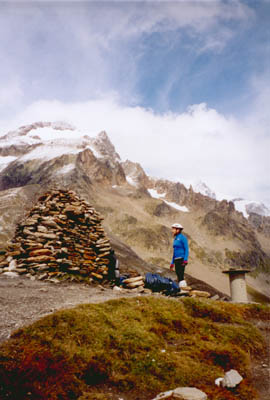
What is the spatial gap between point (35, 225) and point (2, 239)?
83.6 meters

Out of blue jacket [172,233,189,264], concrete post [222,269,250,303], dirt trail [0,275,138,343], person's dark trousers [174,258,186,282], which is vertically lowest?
concrete post [222,269,250,303]

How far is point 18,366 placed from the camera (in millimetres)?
4672

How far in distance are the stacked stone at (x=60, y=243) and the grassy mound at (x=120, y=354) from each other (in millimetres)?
6756

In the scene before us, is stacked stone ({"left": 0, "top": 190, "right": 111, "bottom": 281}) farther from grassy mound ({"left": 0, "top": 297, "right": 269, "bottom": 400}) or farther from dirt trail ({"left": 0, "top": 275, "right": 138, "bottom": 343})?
grassy mound ({"left": 0, "top": 297, "right": 269, "bottom": 400})

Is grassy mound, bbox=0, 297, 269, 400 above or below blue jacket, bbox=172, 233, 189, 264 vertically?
below

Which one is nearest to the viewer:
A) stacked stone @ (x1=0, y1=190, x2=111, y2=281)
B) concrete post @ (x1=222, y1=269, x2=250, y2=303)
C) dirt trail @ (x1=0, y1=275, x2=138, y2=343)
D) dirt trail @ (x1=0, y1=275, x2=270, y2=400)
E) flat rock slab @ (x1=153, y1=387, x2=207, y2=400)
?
flat rock slab @ (x1=153, y1=387, x2=207, y2=400)

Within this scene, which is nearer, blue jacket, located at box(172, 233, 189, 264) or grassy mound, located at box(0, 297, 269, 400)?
grassy mound, located at box(0, 297, 269, 400)

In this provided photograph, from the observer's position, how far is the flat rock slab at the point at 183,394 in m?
4.43

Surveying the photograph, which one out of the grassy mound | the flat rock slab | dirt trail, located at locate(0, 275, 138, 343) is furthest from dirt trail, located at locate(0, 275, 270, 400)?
the flat rock slab

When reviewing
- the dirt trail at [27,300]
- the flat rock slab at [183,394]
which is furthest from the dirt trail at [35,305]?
the flat rock slab at [183,394]

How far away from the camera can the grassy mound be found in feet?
15.2

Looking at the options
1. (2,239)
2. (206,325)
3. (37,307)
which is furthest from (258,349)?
(2,239)

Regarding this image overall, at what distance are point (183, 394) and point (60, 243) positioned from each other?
11.5 metres

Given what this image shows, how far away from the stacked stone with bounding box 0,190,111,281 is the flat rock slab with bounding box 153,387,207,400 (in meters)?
10.1
